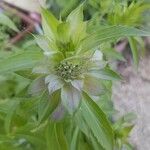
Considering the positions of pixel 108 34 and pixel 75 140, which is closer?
pixel 108 34

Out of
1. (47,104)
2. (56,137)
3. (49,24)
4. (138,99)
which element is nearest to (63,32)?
(49,24)

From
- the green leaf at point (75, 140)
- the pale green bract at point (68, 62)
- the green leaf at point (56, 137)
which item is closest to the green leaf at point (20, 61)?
the pale green bract at point (68, 62)

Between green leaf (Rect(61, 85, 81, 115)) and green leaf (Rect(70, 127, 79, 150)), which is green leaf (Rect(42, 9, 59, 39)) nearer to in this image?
green leaf (Rect(61, 85, 81, 115))

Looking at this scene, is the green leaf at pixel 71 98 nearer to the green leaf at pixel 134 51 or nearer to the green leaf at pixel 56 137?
the green leaf at pixel 56 137

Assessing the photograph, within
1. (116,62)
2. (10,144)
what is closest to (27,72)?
(10,144)

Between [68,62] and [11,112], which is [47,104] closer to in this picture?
[68,62]
